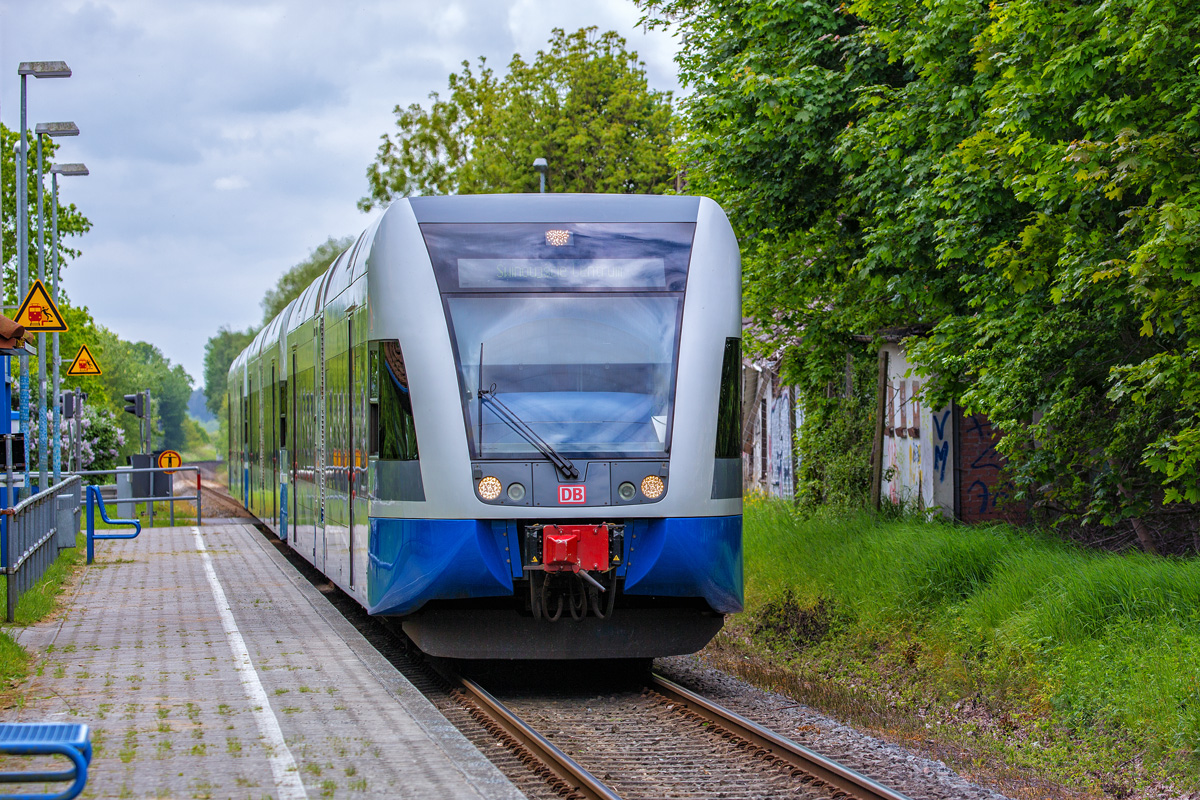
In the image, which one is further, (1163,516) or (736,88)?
(736,88)

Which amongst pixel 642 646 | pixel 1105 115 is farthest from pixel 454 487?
pixel 1105 115

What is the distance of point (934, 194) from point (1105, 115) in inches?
97.3

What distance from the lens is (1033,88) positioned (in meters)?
10.2

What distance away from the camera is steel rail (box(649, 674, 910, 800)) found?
6.68 m

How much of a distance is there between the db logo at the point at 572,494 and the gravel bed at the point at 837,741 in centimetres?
174

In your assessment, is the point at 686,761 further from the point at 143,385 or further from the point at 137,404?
the point at 143,385

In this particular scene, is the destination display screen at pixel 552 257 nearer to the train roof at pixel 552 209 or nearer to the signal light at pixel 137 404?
the train roof at pixel 552 209

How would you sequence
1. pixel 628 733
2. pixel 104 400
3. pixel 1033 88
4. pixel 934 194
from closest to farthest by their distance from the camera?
pixel 628 733 < pixel 1033 88 < pixel 934 194 < pixel 104 400

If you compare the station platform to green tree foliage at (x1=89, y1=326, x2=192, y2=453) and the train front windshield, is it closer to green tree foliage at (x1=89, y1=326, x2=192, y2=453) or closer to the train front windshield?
the train front windshield

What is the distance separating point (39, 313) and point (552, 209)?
26.3 feet

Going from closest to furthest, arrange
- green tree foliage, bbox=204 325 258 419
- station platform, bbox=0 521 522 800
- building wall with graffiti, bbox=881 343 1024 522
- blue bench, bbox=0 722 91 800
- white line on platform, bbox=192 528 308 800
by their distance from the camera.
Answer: blue bench, bbox=0 722 91 800 → white line on platform, bbox=192 528 308 800 → station platform, bbox=0 521 522 800 → building wall with graffiti, bbox=881 343 1024 522 → green tree foliage, bbox=204 325 258 419

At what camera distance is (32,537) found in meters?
13.2

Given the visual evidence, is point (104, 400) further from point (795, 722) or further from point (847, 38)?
point (795, 722)

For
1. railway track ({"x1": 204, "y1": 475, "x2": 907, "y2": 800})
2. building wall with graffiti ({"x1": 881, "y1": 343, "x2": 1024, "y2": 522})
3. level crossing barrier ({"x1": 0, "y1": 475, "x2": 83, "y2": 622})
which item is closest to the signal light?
level crossing barrier ({"x1": 0, "y1": 475, "x2": 83, "y2": 622})
